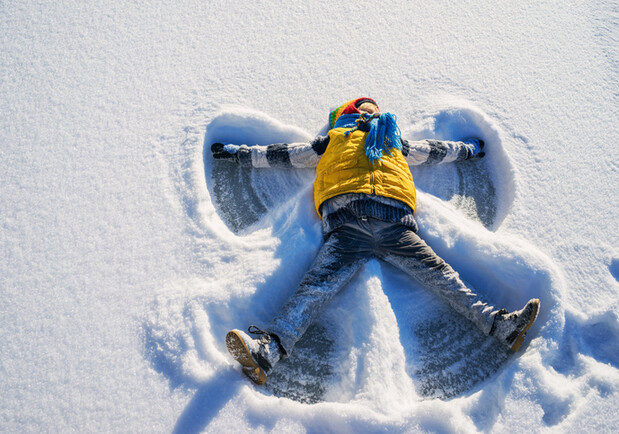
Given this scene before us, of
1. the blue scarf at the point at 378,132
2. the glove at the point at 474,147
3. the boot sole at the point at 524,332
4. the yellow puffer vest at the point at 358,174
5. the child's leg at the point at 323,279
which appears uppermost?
the blue scarf at the point at 378,132

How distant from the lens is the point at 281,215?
7.62 ft

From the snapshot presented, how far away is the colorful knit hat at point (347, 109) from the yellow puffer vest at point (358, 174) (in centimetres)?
22

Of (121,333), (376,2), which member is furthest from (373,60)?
(121,333)

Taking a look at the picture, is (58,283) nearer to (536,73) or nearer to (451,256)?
(451,256)

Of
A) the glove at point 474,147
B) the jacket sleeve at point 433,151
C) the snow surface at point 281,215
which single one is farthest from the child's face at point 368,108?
the glove at point 474,147

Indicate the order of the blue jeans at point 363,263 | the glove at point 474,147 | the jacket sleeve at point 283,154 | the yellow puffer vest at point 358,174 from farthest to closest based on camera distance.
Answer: the glove at point 474,147 → the jacket sleeve at point 283,154 → the yellow puffer vest at point 358,174 → the blue jeans at point 363,263

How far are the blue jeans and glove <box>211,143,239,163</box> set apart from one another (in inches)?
31.0

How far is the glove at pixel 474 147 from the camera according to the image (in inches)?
101

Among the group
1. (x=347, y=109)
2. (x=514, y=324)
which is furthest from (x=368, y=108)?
(x=514, y=324)

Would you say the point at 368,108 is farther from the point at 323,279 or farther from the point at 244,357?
the point at 244,357

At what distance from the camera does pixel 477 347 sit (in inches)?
79.4

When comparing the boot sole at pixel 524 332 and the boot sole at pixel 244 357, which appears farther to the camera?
the boot sole at pixel 524 332

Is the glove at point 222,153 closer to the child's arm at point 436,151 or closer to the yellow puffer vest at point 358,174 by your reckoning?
the yellow puffer vest at point 358,174

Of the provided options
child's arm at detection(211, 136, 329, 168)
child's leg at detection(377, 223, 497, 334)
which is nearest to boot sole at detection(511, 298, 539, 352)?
child's leg at detection(377, 223, 497, 334)
